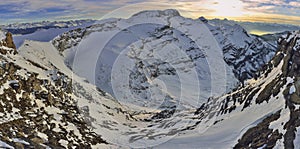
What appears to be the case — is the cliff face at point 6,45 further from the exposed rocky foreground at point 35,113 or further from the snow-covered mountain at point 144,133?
the snow-covered mountain at point 144,133

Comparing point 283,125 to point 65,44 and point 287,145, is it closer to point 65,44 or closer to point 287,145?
point 287,145

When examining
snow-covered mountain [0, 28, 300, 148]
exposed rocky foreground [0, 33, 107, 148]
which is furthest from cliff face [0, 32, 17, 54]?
snow-covered mountain [0, 28, 300, 148]

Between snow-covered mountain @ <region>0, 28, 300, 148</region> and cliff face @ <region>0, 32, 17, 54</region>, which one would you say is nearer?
snow-covered mountain @ <region>0, 28, 300, 148</region>

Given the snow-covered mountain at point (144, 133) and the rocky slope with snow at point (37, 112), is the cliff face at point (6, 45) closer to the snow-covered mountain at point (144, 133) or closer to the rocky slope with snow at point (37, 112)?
the rocky slope with snow at point (37, 112)

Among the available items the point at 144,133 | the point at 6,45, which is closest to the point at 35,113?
the point at 6,45

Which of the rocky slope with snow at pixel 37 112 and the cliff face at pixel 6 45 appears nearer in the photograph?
the rocky slope with snow at pixel 37 112

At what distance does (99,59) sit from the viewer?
168 m

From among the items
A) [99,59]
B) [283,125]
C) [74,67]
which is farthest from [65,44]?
[283,125]

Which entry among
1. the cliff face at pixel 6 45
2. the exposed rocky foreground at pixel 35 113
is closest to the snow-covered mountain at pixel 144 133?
the exposed rocky foreground at pixel 35 113

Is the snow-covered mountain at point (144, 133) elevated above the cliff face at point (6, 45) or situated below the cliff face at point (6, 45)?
below

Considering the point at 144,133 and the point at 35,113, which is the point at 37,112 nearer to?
the point at 35,113

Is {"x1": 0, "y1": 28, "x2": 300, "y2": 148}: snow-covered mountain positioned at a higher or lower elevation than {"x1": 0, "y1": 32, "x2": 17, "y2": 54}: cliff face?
lower

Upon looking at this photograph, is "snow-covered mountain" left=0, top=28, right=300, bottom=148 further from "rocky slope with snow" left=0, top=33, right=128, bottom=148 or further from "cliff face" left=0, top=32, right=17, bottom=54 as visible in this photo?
"cliff face" left=0, top=32, right=17, bottom=54

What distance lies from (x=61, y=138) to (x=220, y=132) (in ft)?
62.0
